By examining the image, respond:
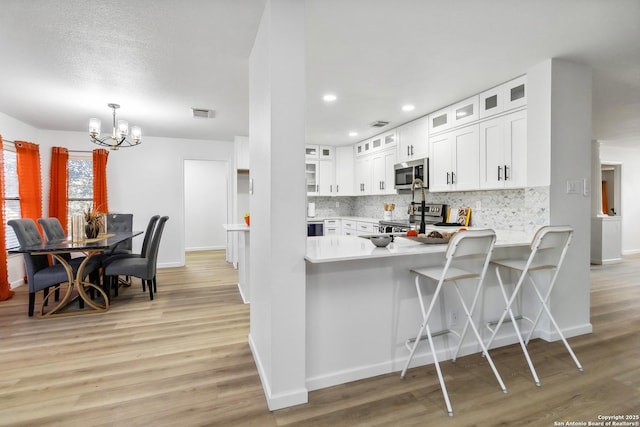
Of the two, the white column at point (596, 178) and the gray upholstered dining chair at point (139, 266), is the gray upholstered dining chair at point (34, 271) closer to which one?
the gray upholstered dining chair at point (139, 266)

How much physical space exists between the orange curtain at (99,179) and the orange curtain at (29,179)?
73 cm

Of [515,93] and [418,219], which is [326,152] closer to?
[418,219]

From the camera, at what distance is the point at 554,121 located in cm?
274

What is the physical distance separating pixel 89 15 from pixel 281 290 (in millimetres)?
2197

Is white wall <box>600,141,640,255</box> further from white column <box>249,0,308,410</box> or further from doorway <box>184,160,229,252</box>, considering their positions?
doorway <box>184,160,229,252</box>

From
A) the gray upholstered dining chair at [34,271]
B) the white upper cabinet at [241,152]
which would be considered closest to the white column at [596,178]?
the white upper cabinet at [241,152]

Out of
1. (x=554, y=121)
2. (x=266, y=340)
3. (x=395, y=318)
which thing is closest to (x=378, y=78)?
(x=554, y=121)

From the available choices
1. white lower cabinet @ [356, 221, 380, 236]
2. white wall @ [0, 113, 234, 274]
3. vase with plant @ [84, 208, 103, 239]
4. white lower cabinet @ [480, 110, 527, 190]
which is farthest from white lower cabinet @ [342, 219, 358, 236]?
vase with plant @ [84, 208, 103, 239]

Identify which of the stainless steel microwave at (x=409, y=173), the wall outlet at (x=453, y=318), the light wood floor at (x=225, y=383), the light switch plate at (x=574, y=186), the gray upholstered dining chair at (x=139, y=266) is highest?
the stainless steel microwave at (x=409, y=173)

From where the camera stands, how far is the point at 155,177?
602cm

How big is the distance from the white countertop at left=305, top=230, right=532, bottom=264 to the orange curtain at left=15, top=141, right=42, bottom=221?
4.71 metres

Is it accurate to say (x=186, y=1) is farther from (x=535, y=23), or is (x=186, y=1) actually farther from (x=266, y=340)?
(x=535, y=23)

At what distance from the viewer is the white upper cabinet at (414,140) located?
4.36m

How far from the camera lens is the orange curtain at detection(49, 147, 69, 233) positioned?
529 centimetres
